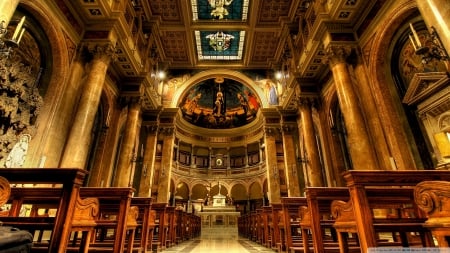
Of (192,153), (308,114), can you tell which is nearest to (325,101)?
(308,114)

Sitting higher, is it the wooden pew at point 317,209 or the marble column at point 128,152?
the marble column at point 128,152

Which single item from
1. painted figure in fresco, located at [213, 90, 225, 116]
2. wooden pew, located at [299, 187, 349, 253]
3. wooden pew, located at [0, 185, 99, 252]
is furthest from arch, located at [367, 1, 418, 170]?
painted figure in fresco, located at [213, 90, 225, 116]

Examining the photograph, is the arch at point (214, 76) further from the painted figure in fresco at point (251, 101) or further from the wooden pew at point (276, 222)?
the wooden pew at point (276, 222)

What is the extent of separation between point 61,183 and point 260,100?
14584 mm

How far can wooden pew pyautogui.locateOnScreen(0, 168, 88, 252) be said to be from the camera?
241cm

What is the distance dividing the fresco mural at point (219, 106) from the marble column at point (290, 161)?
7.39m

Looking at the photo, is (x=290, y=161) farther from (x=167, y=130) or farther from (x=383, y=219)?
(x=383, y=219)

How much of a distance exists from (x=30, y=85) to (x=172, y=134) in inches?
→ 371

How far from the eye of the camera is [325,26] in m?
8.11

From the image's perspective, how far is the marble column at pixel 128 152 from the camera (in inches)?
390

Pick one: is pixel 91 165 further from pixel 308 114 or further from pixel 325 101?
pixel 325 101

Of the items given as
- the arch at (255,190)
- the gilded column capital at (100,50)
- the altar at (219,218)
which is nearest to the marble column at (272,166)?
the altar at (219,218)

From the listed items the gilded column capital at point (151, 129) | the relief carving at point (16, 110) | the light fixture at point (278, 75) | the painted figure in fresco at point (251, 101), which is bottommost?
the relief carving at point (16, 110)

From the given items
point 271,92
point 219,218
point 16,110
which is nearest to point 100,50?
point 16,110
